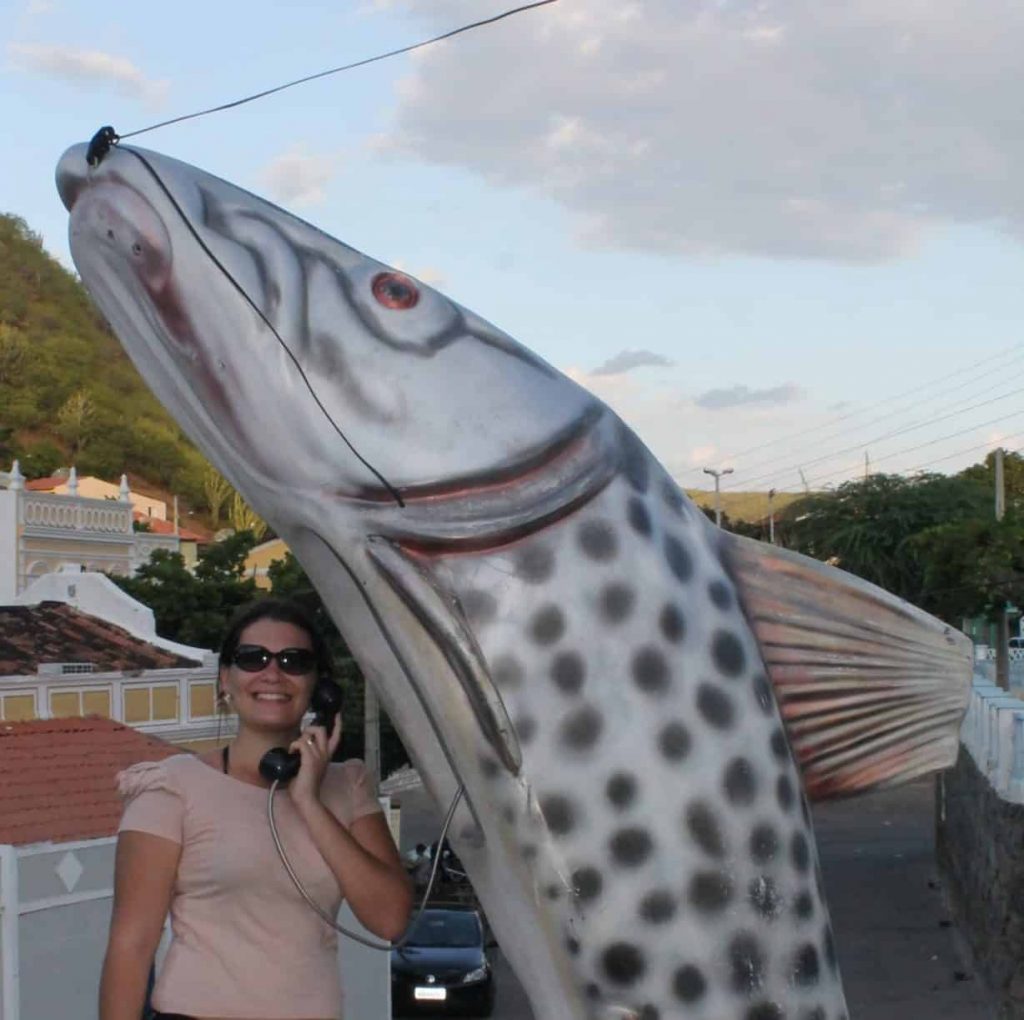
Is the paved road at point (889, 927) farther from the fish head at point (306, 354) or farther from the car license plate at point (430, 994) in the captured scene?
the fish head at point (306, 354)

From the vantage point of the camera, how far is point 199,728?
60.3 feet

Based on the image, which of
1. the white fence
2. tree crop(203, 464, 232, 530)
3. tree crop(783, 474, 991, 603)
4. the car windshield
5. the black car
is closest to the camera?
the white fence

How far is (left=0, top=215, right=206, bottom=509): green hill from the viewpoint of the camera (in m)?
87.1

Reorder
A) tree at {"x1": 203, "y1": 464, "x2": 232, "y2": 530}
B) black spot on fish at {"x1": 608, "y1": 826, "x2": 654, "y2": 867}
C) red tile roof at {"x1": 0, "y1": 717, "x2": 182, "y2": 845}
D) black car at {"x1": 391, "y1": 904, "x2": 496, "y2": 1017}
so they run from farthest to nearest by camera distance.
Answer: tree at {"x1": 203, "y1": 464, "x2": 232, "y2": 530} < black car at {"x1": 391, "y1": 904, "x2": 496, "y2": 1017} < red tile roof at {"x1": 0, "y1": 717, "x2": 182, "y2": 845} < black spot on fish at {"x1": 608, "y1": 826, "x2": 654, "y2": 867}

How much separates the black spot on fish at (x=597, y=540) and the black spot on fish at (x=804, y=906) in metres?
0.63

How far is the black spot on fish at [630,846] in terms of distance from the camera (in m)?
2.36

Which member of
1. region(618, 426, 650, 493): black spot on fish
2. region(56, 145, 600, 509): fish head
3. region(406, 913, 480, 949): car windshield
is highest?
region(56, 145, 600, 509): fish head

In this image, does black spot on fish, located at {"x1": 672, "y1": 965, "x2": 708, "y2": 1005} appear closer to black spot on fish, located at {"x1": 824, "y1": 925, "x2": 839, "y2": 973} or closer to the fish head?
black spot on fish, located at {"x1": 824, "y1": 925, "x2": 839, "y2": 973}

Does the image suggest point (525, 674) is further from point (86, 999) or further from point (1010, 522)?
point (1010, 522)

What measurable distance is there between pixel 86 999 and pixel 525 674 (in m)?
6.90

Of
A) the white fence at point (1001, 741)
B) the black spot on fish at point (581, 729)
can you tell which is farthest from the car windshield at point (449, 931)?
the black spot on fish at point (581, 729)

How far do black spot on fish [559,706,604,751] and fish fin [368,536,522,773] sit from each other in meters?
0.08

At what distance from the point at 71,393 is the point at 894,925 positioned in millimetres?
77509

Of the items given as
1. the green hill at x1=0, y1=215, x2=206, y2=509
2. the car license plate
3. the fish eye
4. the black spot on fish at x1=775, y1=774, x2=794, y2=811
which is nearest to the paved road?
the car license plate
